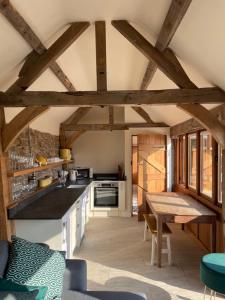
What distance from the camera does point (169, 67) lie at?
3182mm

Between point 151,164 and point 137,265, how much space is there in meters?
2.84

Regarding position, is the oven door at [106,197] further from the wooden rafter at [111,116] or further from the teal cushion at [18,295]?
the teal cushion at [18,295]

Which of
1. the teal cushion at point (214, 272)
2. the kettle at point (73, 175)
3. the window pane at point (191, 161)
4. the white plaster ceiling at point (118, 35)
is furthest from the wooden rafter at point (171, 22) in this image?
the kettle at point (73, 175)

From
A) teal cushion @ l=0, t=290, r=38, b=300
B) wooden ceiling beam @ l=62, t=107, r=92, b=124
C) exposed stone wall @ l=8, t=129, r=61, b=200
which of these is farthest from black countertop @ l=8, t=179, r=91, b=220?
wooden ceiling beam @ l=62, t=107, r=92, b=124

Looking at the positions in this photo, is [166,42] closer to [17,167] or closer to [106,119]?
[17,167]

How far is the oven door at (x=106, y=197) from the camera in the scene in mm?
6480

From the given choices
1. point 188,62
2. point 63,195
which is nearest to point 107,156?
point 63,195

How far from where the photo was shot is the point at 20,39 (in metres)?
2.65

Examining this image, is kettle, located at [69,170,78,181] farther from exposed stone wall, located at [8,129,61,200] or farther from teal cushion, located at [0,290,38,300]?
teal cushion, located at [0,290,38,300]

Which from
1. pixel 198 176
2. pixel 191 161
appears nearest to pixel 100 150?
pixel 191 161

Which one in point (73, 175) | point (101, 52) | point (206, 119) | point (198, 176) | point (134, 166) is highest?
point (101, 52)

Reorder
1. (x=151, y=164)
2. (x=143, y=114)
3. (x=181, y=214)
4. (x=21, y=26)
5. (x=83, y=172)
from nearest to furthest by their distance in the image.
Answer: (x=21, y=26)
(x=181, y=214)
(x=151, y=164)
(x=143, y=114)
(x=83, y=172)

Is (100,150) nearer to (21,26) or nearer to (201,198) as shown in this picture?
(201,198)

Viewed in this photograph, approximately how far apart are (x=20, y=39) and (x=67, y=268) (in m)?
2.27
